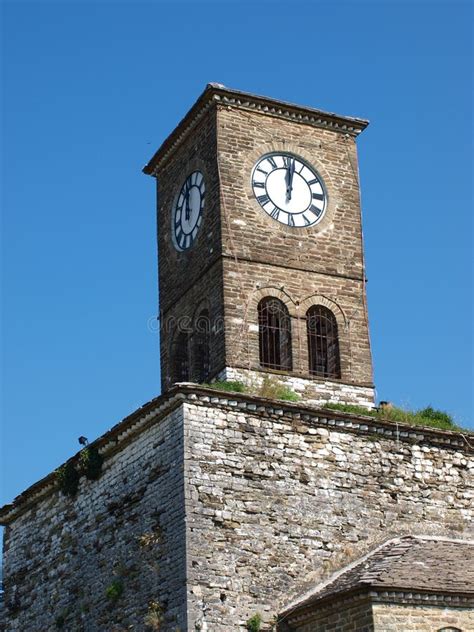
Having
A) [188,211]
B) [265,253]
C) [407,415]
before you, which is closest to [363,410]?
[407,415]

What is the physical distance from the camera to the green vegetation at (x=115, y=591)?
66.8ft

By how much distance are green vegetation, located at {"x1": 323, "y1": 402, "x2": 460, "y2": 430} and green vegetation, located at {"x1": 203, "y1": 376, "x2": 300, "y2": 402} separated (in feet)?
2.42

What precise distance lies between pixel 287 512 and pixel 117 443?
367 cm

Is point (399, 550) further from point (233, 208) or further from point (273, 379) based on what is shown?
point (233, 208)

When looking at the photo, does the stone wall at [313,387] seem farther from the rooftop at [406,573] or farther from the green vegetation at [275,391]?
the rooftop at [406,573]

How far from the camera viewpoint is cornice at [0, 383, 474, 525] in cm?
2003

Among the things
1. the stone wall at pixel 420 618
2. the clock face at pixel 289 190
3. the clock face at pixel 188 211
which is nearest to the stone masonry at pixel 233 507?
the stone wall at pixel 420 618

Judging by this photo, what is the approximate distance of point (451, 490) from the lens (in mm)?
21594

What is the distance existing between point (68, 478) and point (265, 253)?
5914 millimetres

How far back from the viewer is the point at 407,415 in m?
22.5

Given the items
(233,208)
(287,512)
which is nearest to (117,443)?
(287,512)

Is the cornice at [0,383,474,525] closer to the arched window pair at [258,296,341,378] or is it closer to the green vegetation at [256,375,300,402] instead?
the green vegetation at [256,375,300,402]

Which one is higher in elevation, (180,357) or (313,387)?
(180,357)

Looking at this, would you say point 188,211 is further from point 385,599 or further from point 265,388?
point 385,599
